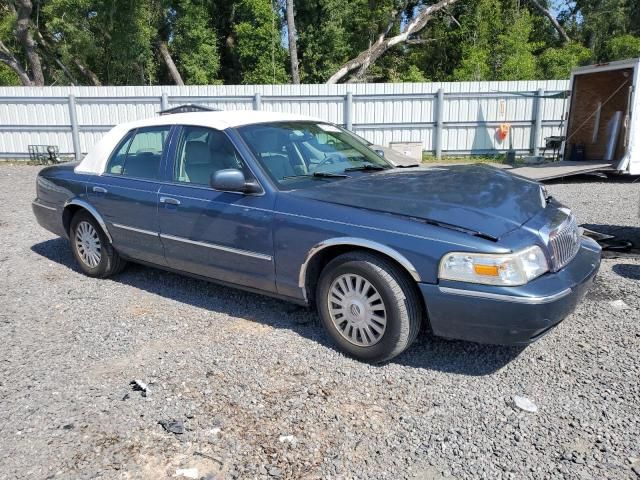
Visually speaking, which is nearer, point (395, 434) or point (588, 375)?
point (395, 434)

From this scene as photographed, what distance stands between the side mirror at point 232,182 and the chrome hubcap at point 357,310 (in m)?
0.96

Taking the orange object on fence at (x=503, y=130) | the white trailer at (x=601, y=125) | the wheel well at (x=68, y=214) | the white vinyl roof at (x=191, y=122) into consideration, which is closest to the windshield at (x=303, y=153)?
the white vinyl roof at (x=191, y=122)

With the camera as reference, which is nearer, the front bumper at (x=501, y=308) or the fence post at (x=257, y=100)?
the front bumper at (x=501, y=308)

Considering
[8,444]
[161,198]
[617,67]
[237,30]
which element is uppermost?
[237,30]

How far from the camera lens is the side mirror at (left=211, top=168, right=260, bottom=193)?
3.89 metres

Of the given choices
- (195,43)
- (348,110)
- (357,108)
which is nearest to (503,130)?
(357,108)

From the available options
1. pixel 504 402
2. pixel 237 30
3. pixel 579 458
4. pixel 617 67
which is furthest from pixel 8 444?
pixel 237 30

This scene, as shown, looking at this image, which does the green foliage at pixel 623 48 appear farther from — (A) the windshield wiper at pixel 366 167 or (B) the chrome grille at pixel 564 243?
(B) the chrome grille at pixel 564 243

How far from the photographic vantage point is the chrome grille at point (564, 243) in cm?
334

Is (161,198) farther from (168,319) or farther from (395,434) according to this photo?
(395,434)

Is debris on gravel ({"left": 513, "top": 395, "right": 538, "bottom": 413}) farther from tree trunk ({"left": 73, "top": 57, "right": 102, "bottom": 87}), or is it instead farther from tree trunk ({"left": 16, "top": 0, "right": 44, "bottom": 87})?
tree trunk ({"left": 73, "top": 57, "right": 102, "bottom": 87})

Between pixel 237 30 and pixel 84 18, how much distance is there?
6922 mm

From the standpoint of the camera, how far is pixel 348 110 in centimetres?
1614

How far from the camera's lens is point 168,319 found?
4523 mm
